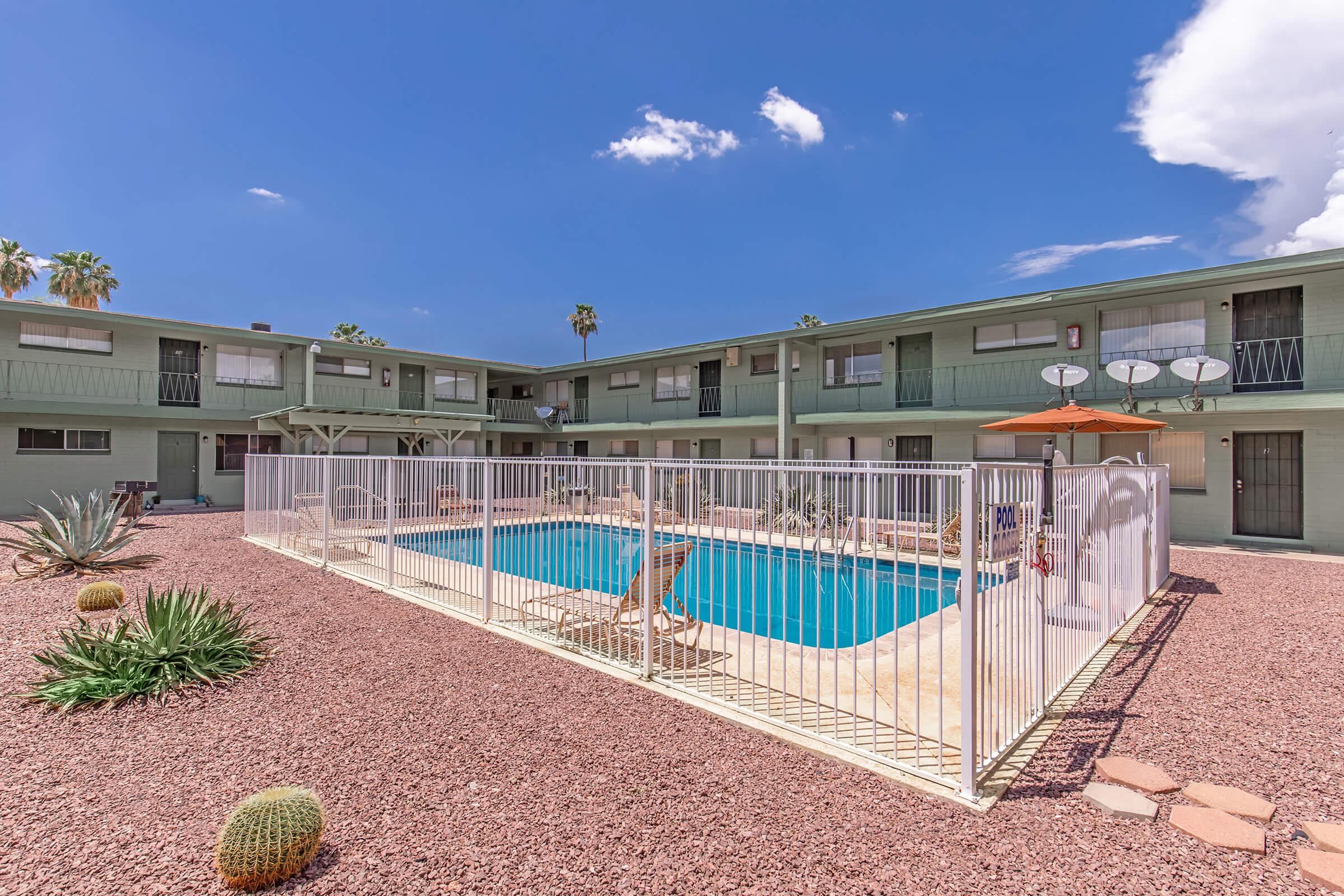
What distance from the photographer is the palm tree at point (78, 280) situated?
3005cm

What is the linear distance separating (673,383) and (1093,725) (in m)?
20.7

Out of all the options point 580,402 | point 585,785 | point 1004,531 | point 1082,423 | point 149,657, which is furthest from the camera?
point 580,402

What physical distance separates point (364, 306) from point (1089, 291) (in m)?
46.5

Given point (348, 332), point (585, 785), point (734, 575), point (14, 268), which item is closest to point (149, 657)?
point (585, 785)

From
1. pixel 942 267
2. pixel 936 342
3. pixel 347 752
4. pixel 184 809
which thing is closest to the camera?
pixel 184 809

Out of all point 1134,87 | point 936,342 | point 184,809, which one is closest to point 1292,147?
point 1134,87

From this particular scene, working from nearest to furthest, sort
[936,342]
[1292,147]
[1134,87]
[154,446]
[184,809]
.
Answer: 1. [184,809]
2. [1292,147]
3. [1134,87]
4. [936,342]
5. [154,446]

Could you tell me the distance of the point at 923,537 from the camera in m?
11.0

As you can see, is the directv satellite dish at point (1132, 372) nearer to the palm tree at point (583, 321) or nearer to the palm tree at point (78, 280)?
the palm tree at point (583, 321)

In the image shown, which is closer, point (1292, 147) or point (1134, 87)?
point (1292, 147)

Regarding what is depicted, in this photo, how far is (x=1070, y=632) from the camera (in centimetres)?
512

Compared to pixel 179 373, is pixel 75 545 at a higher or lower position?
lower

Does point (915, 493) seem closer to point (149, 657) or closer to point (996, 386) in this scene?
point (149, 657)

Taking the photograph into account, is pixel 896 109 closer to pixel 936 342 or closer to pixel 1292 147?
pixel 936 342
